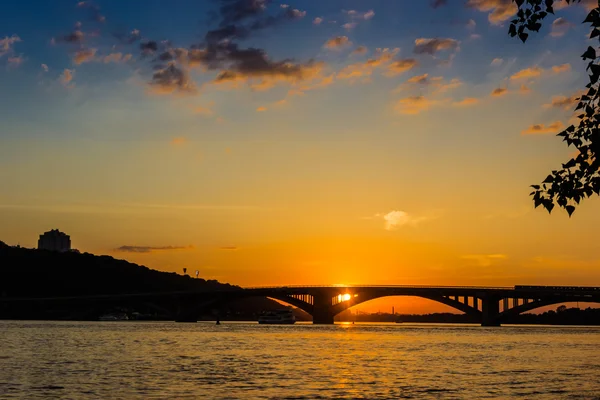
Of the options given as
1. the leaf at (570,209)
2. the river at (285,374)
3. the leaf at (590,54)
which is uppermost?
the leaf at (590,54)

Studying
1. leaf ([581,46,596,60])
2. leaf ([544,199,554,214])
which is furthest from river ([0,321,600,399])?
leaf ([581,46,596,60])

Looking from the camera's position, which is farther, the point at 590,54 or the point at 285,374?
the point at 285,374

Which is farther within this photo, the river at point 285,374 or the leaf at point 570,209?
the river at point 285,374

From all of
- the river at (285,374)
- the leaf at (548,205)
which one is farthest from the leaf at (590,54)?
the river at (285,374)

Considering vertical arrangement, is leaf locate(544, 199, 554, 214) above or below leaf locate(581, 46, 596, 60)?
below

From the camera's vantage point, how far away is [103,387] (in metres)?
50.1

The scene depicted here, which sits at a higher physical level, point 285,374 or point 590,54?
point 590,54

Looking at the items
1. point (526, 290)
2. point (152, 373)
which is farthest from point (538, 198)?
point (526, 290)

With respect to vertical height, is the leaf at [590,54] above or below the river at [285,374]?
above

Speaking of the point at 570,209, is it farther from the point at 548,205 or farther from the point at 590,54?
the point at 590,54

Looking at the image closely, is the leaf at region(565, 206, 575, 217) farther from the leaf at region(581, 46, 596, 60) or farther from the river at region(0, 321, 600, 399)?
the river at region(0, 321, 600, 399)

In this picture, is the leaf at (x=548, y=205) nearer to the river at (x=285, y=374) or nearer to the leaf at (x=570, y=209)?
the leaf at (x=570, y=209)

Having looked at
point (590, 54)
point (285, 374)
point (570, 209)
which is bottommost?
point (285, 374)

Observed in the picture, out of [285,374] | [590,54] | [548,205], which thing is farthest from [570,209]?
[285,374]
